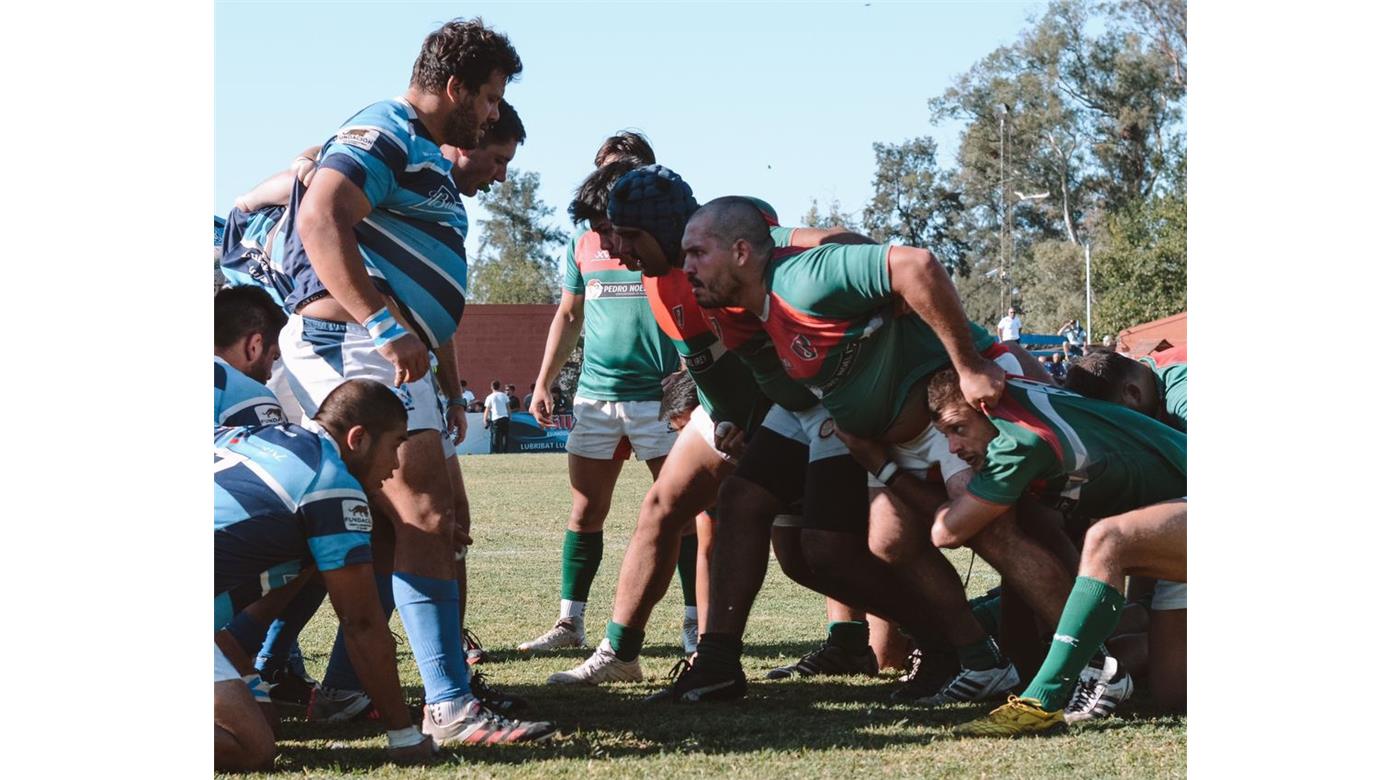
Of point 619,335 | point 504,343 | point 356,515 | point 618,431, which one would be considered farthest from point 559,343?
point 504,343

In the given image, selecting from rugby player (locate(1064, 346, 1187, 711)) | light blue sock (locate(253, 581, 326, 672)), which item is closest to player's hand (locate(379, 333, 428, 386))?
light blue sock (locate(253, 581, 326, 672))

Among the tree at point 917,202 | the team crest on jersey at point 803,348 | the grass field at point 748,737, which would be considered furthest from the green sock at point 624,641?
the tree at point 917,202

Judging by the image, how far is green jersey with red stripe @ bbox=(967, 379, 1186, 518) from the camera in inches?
169

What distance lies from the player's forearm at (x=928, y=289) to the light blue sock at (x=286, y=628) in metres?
2.24

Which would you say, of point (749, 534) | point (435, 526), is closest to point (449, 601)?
point (435, 526)

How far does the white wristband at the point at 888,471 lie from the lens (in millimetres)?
4785

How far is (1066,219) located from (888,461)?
208ft

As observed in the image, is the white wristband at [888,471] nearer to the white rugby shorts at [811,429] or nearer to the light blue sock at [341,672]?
the white rugby shorts at [811,429]

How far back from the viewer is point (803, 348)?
444 cm

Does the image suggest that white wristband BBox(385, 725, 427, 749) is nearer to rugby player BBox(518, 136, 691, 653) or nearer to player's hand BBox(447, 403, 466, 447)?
player's hand BBox(447, 403, 466, 447)

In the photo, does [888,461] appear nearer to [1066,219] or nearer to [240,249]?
[240,249]

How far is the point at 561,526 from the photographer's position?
12.4 meters

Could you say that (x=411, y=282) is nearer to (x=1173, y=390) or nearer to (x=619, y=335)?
(x=619, y=335)

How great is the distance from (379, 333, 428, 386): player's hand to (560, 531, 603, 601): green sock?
2.60 meters
